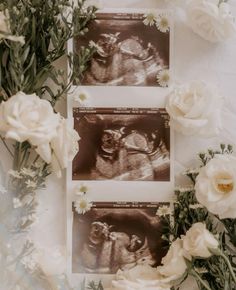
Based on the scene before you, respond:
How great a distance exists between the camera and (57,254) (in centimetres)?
95

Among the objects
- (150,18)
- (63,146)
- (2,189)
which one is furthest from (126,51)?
(2,189)

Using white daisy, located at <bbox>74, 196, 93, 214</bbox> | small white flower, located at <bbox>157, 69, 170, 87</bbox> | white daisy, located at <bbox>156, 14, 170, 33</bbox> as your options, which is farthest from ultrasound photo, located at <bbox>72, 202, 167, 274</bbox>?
white daisy, located at <bbox>156, 14, 170, 33</bbox>

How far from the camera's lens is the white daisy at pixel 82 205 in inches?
38.3

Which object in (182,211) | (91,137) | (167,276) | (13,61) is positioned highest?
(13,61)

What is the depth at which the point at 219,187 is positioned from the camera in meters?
0.92

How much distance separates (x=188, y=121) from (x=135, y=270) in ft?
0.93

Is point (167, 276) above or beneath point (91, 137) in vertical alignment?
beneath

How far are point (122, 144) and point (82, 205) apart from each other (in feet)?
0.44

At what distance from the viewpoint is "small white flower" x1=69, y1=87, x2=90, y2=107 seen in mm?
970

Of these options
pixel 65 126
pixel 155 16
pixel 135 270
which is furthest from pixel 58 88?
pixel 135 270

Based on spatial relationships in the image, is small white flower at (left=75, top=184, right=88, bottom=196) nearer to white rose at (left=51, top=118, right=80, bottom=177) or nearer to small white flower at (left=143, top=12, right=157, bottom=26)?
white rose at (left=51, top=118, right=80, bottom=177)

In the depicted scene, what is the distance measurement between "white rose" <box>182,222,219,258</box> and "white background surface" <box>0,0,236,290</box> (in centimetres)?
10

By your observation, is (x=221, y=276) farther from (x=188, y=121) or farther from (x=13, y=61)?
(x=13, y=61)

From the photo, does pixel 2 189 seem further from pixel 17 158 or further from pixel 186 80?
pixel 186 80
